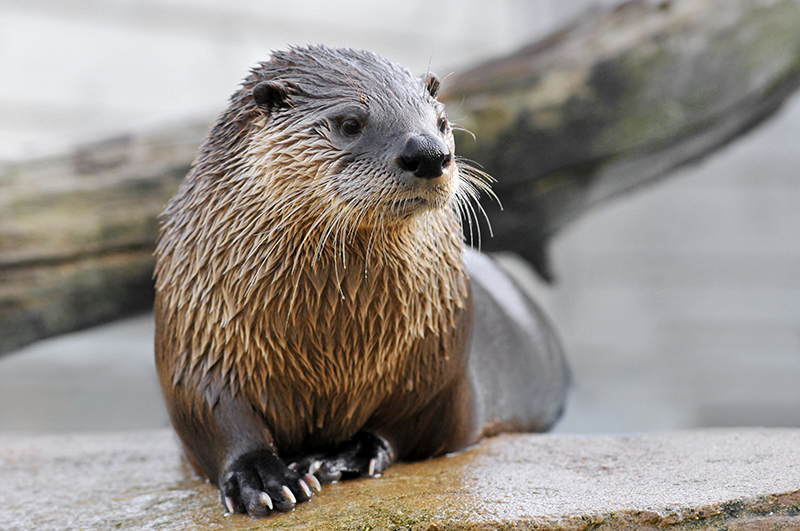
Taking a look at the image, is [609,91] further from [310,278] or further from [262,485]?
[262,485]

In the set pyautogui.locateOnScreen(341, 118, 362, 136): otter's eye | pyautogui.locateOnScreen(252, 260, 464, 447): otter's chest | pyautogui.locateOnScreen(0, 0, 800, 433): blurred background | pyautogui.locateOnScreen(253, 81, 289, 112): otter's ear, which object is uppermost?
pyautogui.locateOnScreen(0, 0, 800, 433): blurred background

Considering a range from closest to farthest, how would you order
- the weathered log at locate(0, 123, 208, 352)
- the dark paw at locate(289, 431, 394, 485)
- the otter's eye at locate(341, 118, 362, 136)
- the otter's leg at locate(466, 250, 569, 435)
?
1. the otter's eye at locate(341, 118, 362, 136)
2. the dark paw at locate(289, 431, 394, 485)
3. the otter's leg at locate(466, 250, 569, 435)
4. the weathered log at locate(0, 123, 208, 352)

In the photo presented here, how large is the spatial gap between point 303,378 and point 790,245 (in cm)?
706

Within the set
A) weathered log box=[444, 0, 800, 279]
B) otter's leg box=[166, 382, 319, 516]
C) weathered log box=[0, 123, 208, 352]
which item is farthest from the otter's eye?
weathered log box=[0, 123, 208, 352]

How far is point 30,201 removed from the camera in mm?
3104

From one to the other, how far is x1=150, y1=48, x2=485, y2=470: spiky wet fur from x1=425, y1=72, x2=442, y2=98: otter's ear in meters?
0.06

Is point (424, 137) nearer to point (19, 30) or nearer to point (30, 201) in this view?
point (30, 201)

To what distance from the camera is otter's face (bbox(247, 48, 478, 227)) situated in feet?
5.00

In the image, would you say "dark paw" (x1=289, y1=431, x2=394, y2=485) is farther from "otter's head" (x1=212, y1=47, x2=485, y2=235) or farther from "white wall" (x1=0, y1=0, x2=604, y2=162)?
"white wall" (x1=0, y1=0, x2=604, y2=162)

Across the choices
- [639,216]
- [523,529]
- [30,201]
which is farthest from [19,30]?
[523,529]

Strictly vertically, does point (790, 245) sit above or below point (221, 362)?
above

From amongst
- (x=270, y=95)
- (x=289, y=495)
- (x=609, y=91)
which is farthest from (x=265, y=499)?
(x=609, y=91)

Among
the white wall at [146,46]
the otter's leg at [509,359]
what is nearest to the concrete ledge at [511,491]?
the otter's leg at [509,359]

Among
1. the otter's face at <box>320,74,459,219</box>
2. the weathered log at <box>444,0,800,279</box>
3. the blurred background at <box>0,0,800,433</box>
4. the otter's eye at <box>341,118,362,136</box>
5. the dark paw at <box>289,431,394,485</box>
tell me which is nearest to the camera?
the otter's face at <box>320,74,459,219</box>
